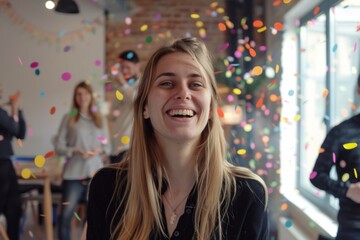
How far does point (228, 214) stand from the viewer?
1162 millimetres

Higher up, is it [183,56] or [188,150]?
[183,56]

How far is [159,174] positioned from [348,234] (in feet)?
3.48

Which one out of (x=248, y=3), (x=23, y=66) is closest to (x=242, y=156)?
(x=248, y=3)

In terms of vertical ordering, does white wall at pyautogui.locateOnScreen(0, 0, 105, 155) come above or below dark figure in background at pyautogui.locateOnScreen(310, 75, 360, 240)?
above

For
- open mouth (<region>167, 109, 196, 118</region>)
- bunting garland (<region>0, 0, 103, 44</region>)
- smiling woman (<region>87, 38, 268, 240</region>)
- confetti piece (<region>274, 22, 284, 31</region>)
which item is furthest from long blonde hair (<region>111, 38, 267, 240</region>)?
bunting garland (<region>0, 0, 103, 44</region>)

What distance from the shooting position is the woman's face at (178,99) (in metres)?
1.13

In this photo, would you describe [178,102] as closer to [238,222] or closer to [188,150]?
[188,150]

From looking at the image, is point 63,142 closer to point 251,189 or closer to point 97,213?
point 97,213

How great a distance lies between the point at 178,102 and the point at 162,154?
19 centimetres

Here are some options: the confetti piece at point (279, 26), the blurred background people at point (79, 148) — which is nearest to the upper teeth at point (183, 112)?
the blurred background people at point (79, 148)

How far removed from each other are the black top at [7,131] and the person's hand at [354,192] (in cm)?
210

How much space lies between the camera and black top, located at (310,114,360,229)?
70.7 inches

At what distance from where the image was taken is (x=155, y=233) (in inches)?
44.8

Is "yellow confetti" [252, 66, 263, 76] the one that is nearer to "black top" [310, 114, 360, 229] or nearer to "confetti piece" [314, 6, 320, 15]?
"confetti piece" [314, 6, 320, 15]
